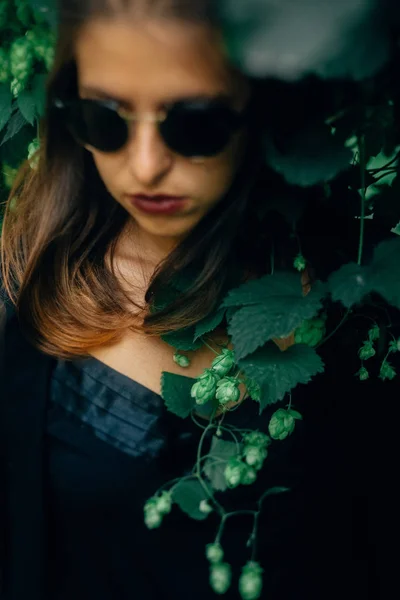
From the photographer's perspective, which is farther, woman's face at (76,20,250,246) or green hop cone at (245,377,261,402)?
green hop cone at (245,377,261,402)

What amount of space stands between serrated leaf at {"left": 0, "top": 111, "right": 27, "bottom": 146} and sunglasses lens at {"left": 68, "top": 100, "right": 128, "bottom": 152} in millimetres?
219

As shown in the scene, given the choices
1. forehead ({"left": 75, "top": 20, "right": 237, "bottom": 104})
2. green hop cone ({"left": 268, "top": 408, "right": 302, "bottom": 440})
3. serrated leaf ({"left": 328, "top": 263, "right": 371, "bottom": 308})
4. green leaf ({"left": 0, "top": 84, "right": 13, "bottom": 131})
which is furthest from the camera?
green leaf ({"left": 0, "top": 84, "right": 13, "bottom": 131})

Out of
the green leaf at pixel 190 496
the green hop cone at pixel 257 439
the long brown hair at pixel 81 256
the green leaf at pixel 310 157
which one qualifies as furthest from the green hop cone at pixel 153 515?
the green leaf at pixel 310 157

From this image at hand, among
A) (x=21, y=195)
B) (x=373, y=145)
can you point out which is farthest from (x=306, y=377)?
(x=21, y=195)

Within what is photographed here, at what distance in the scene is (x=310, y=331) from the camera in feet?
3.34

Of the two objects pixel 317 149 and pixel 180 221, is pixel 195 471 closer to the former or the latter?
pixel 180 221

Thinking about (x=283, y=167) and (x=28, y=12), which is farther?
(x=28, y=12)

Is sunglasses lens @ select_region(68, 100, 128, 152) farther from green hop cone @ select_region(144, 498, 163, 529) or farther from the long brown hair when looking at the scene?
green hop cone @ select_region(144, 498, 163, 529)

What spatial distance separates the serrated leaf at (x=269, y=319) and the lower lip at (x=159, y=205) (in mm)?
171

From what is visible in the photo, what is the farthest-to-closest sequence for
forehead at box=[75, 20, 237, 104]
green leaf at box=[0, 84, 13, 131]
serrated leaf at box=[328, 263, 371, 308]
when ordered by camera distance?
green leaf at box=[0, 84, 13, 131]
serrated leaf at box=[328, 263, 371, 308]
forehead at box=[75, 20, 237, 104]

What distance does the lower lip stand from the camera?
90 cm

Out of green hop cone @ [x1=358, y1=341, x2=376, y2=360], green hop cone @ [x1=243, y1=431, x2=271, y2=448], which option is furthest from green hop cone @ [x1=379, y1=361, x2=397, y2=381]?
green hop cone @ [x1=243, y1=431, x2=271, y2=448]

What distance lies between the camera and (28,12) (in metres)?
0.96

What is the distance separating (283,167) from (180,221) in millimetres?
179
